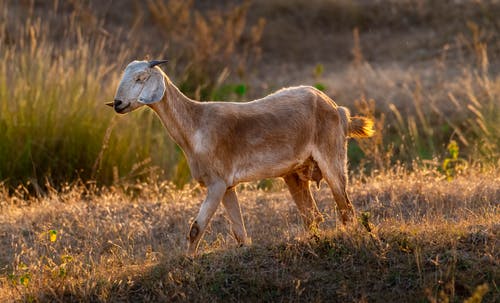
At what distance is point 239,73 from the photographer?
1666 centimetres

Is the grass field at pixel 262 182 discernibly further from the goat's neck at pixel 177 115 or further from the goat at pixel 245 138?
the goat's neck at pixel 177 115

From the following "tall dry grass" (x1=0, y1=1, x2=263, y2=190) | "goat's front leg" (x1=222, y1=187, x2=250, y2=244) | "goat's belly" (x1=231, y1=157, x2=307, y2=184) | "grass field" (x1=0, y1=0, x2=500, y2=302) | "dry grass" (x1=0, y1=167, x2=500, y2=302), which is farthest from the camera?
"tall dry grass" (x1=0, y1=1, x2=263, y2=190)

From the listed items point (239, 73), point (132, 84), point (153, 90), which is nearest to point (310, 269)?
point (153, 90)

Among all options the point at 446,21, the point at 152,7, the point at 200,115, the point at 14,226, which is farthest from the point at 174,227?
the point at 446,21

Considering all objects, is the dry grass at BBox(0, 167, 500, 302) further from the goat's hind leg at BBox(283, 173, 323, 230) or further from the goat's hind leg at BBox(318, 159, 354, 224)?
the goat's hind leg at BBox(318, 159, 354, 224)

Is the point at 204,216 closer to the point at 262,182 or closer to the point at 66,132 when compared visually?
the point at 66,132

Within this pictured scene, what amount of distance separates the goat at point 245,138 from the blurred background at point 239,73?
7.53 ft

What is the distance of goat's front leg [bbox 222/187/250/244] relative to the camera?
279 inches

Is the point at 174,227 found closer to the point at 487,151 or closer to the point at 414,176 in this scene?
the point at 414,176

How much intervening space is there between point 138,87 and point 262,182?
5.90 metres

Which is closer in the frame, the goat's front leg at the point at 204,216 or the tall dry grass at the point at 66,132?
the goat's front leg at the point at 204,216

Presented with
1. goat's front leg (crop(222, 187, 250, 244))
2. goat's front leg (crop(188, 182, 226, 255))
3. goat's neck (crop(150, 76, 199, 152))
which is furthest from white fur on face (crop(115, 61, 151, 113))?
goat's front leg (crop(222, 187, 250, 244))

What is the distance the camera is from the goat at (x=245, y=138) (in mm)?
6668

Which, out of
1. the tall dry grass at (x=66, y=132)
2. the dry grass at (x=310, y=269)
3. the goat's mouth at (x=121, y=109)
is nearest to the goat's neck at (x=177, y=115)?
the goat's mouth at (x=121, y=109)
